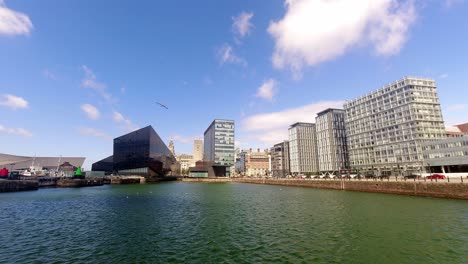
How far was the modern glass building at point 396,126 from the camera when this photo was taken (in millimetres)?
128250

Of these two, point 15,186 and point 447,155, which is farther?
point 447,155

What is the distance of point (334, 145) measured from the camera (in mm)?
189125

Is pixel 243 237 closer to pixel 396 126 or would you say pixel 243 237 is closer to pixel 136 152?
pixel 396 126

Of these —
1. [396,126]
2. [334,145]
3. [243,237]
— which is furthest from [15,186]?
[334,145]

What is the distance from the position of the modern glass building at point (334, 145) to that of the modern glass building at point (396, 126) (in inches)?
777

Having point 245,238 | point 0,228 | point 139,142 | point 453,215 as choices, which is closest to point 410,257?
point 245,238

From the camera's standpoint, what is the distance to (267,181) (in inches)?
5792

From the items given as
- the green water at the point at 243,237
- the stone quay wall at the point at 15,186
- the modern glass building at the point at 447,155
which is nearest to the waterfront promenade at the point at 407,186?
the green water at the point at 243,237

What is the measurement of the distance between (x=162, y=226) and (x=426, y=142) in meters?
139

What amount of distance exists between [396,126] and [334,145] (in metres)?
54.0

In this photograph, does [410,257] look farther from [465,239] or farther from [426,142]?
[426,142]

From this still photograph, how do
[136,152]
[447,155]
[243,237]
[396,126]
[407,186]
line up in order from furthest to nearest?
1. [136,152]
2. [396,126]
3. [447,155]
4. [407,186]
5. [243,237]

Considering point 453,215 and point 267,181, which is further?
point 267,181

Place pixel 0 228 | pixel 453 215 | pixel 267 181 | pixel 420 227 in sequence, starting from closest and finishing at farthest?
pixel 420 227, pixel 0 228, pixel 453 215, pixel 267 181
